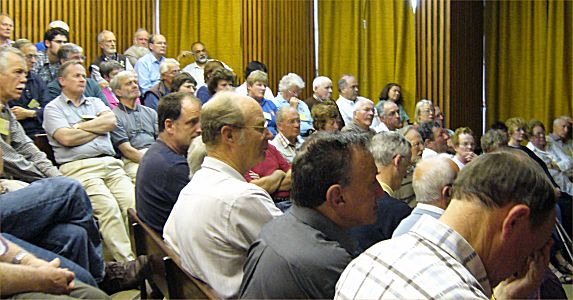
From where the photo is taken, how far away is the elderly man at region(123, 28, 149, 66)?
7.27 m

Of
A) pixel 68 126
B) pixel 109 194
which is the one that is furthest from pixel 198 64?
pixel 109 194

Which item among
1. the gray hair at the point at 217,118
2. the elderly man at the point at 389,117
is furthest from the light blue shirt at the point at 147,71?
the gray hair at the point at 217,118

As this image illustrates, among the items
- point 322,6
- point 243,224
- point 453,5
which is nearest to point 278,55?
point 322,6

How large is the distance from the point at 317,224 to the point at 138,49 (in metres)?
6.13

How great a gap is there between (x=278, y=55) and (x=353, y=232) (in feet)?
19.8

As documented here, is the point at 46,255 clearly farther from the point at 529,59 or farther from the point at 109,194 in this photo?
the point at 529,59

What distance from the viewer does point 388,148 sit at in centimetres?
325

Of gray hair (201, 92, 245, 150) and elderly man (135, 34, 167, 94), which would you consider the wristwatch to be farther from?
elderly man (135, 34, 167, 94)

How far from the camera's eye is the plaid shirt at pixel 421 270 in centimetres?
110

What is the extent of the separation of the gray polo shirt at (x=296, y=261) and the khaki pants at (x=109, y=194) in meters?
2.35

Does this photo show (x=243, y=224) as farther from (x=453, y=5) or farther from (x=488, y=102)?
(x=488, y=102)

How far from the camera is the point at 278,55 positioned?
27.2ft

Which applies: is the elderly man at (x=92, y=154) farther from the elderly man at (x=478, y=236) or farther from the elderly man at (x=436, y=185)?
the elderly man at (x=478, y=236)

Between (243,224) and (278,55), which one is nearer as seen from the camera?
(243,224)
